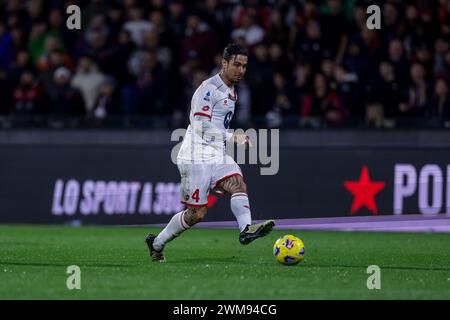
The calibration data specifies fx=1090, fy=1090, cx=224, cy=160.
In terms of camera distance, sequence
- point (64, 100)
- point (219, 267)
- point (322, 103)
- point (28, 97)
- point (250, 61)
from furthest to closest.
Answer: point (28, 97)
point (64, 100)
point (250, 61)
point (322, 103)
point (219, 267)

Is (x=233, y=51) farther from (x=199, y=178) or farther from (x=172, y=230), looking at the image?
(x=172, y=230)

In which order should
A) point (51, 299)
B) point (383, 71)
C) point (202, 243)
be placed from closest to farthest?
point (51, 299)
point (202, 243)
point (383, 71)

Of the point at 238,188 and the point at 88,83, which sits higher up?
the point at 88,83

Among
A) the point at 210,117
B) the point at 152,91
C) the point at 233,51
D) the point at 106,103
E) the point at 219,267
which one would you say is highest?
the point at 233,51

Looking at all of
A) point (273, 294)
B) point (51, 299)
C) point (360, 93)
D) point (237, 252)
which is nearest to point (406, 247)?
point (237, 252)

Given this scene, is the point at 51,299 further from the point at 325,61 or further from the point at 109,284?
the point at 325,61

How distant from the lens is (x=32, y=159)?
1909 centimetres

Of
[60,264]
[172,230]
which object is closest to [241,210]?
[172,230]

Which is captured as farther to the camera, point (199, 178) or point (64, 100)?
point (64, 100)

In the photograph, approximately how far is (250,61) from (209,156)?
25.0ft

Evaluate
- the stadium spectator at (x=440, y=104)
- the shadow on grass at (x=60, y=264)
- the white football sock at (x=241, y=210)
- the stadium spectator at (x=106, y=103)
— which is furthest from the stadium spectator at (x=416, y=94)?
the shadow on grass at (x=60, y=264)

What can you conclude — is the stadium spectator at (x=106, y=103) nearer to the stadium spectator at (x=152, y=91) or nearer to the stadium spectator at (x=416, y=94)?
the stadium spectator at (x=152, y=91)

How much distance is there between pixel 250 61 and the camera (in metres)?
19.4

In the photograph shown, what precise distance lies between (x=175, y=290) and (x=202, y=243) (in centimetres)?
585
